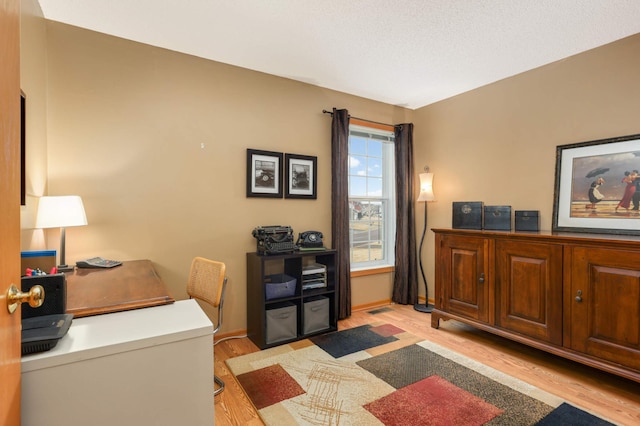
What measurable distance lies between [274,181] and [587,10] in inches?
107

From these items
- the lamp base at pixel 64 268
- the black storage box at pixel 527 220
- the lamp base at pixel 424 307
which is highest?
the black storage box at pixel 527 220

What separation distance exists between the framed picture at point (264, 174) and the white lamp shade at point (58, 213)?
1366 millimetres

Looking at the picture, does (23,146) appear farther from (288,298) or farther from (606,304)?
(606,304)

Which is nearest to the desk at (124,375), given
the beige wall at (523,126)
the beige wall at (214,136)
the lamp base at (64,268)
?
the lamp base at (64,268)

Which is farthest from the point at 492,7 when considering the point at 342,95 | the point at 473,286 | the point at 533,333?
the point at 533,333

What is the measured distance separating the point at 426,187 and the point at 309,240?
165cm

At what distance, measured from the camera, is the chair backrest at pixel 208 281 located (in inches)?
82.2

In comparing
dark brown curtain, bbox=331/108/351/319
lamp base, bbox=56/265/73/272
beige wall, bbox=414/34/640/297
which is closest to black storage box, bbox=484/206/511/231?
beige wall, bbox=414/34/640/297

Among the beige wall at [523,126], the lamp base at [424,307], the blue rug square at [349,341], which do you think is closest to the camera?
the beige wall at [523,126]

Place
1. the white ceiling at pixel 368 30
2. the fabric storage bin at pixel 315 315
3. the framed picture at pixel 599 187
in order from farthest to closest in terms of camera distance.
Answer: the fabric storage bin at pixel 315 315, the framed picture at pixel 599 187, the white ceiling at pixel 368 30

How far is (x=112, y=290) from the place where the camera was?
1631mm

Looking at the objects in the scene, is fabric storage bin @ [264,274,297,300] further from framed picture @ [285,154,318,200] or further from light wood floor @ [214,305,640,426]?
framed picture @ [285,154,318,200]

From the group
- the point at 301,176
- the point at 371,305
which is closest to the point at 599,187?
the point at 371,305

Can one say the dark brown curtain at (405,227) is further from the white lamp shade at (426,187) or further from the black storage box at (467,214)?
the black storage box at (467,214)
